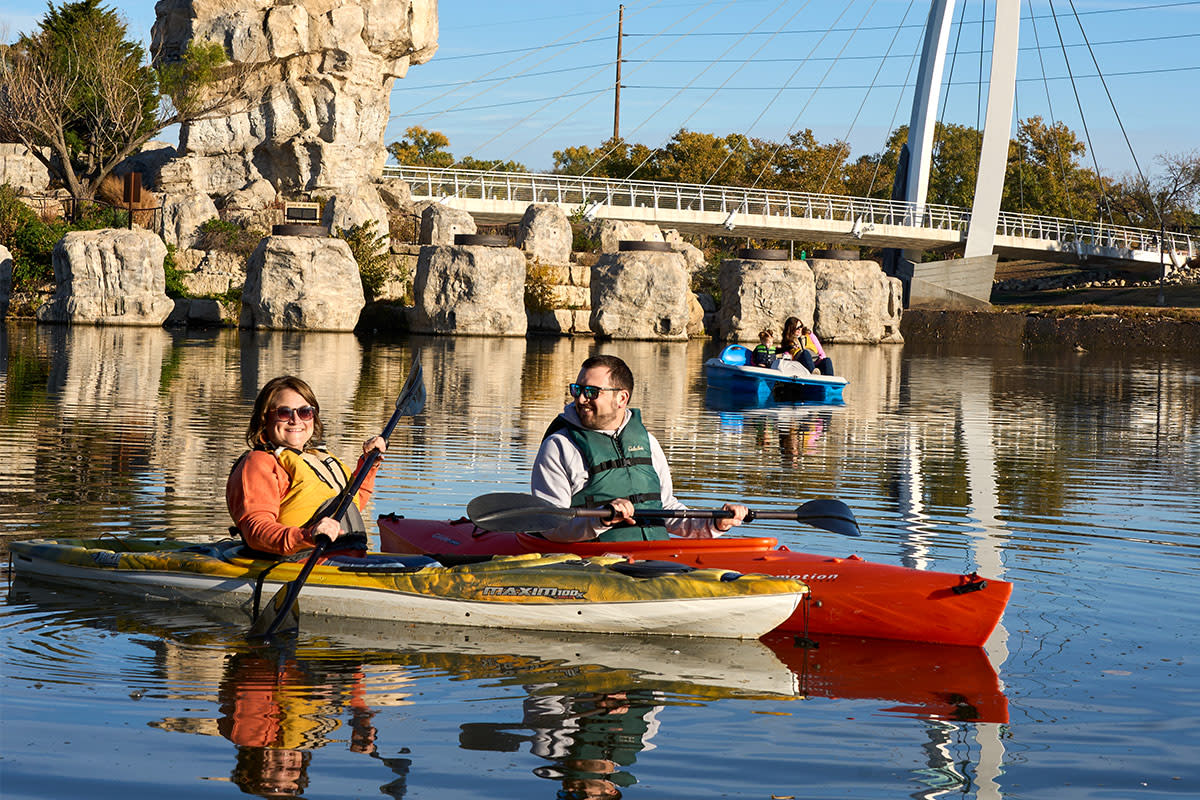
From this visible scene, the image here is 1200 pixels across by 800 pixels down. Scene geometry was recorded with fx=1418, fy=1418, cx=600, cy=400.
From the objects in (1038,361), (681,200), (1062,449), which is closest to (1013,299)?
(681,200)

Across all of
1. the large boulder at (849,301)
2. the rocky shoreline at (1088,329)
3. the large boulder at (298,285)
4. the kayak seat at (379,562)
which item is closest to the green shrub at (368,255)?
the large boulder at (298,285)

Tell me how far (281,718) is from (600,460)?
2147 millimetres

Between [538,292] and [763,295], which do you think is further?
[763,295]

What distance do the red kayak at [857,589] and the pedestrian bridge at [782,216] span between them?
3653 centimetres

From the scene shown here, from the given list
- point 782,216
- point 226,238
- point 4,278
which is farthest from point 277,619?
point 782,216

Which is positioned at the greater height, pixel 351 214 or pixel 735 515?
pixel 351 214

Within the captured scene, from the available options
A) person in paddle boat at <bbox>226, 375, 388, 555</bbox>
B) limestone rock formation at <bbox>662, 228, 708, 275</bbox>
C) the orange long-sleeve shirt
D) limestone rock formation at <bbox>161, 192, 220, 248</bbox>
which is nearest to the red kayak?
person in paddle boat at <bbox>226, 375, 388, 555</bbox>

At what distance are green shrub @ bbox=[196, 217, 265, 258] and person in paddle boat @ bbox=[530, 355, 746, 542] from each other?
30829 mm

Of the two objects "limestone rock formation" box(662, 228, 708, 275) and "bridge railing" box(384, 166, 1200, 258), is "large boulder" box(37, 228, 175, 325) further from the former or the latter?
"limestone rock formation" box(662, 228, 708, 275)

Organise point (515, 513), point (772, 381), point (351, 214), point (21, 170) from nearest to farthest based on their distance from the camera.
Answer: point (515, 513), point (772, 381), point (351, 214), point (21, 170)

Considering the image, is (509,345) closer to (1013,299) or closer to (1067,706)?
(1067,706)

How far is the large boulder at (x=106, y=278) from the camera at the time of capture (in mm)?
31000

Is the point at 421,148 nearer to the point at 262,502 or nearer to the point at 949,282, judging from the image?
the point at 949,282

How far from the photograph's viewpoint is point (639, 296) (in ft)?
119
